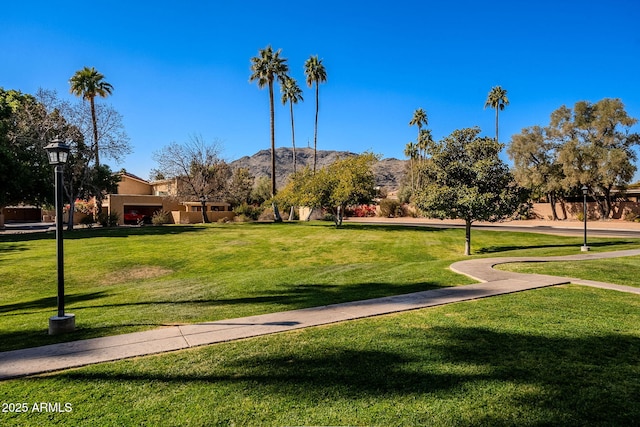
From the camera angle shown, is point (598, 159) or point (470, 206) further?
point (598, 159)

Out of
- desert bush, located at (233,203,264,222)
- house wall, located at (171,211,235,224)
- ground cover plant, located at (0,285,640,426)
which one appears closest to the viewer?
ground cover plant, located at (0,285,640,426)

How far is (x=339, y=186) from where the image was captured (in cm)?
3170

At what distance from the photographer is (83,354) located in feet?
18.5

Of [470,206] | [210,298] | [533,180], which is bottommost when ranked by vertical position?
[210,298]

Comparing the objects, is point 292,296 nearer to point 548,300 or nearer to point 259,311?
point 259,311

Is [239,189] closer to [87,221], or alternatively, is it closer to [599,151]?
[87,221]

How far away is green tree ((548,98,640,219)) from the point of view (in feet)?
135

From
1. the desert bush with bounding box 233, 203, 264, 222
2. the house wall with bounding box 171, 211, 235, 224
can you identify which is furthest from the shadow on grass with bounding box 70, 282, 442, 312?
the house wall with bounding box 171, 211, 235, 224

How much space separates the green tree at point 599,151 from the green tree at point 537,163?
154cm

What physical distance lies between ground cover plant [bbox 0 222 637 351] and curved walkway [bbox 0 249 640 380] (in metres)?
0.57

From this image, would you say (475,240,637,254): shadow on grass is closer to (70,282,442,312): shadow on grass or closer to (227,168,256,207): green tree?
(70,282,442,312): shadow on grass

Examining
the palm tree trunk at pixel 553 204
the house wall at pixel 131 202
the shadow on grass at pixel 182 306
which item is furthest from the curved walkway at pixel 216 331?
the palm tree trunk at pixel 553 204

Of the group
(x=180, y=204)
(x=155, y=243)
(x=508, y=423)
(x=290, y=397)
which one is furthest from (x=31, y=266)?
(x=180, y=204)

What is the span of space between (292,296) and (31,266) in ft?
41.9
